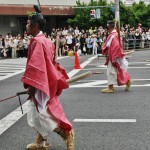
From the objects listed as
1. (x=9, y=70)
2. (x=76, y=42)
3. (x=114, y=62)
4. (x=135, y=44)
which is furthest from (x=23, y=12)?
(x=114, y=62)

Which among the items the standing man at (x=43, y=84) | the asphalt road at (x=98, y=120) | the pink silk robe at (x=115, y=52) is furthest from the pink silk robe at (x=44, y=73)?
the pink silk robe at (x=115, y=52)

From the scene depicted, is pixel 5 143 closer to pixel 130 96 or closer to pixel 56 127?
pixel 56 127

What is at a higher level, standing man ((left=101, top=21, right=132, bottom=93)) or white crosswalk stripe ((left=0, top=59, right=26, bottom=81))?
standing man ((left=101, top=21, right=132, bottom=93))

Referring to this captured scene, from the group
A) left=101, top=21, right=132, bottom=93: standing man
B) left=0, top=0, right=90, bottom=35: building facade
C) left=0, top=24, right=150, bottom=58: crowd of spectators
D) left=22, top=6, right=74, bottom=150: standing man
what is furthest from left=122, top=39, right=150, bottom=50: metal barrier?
left=22, top=6, right=74, bottom=150: standing man

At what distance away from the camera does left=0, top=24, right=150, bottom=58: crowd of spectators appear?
86.4ft

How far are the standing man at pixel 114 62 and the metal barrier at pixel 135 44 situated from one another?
19750mm

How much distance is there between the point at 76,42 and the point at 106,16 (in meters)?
10.9

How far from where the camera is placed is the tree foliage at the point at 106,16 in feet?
123

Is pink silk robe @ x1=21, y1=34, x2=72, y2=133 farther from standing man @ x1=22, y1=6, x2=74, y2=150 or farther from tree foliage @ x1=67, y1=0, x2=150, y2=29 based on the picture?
tree foliage @ x1=67, y1=0, x2=150, y2=29

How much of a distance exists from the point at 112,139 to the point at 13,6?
30962 millimetres

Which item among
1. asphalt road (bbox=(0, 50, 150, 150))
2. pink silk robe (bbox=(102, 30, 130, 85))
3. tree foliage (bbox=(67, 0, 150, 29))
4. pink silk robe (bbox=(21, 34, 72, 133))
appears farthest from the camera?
tree foliage (bbox=(67, 0, 150, 29))

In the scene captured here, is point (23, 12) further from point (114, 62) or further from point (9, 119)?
point (9, 119)

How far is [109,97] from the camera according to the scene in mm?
9461

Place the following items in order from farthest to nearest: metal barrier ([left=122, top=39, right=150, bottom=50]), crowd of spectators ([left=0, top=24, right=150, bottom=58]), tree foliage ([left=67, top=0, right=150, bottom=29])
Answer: tree foliage ([left=67, top=0, right=150, bottom=29]) → metal barrier ([left=122, top=39, right=150, bottom=50]) → crowd of spectators ([left=0, top=24, right=150, bottom=58])
